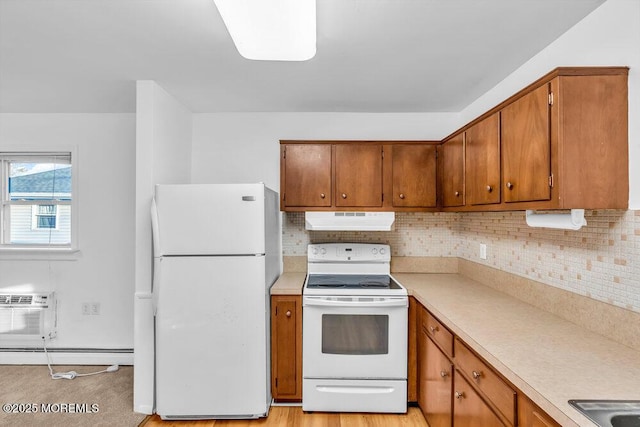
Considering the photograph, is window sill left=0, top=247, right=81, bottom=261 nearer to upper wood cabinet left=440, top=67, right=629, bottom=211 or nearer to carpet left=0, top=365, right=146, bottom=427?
carpet left=0, top=365, right=146, bottom=427

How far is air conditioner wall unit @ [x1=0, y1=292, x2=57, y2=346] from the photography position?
9.93 feet

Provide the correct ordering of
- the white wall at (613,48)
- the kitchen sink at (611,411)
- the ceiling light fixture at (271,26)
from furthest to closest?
the white wall at (613,48) < the ceiling light fixture at (271,26) < the kitchen sink at (611,411)

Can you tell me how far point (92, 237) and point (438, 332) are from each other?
309cm

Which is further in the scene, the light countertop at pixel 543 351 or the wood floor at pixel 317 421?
the wood floor at pixel 317 421

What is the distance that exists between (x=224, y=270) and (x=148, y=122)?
1.18 meters

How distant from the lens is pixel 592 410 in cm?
92

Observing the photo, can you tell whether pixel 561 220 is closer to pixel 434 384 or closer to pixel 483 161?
pixel 483 161

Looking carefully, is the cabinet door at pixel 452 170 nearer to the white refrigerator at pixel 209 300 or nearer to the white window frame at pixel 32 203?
the white refrigerator at pixel 209 300

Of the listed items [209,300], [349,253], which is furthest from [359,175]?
[209,300]

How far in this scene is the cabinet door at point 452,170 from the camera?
90.4 inches

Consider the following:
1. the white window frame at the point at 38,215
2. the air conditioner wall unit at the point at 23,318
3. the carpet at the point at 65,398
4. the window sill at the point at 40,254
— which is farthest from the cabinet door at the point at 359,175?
the air conditioner wall unit at the point at 23,318

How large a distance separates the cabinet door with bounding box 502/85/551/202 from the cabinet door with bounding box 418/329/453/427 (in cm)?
97

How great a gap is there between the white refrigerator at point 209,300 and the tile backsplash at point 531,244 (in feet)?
2.87

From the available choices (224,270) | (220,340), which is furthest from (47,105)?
(220,340)
